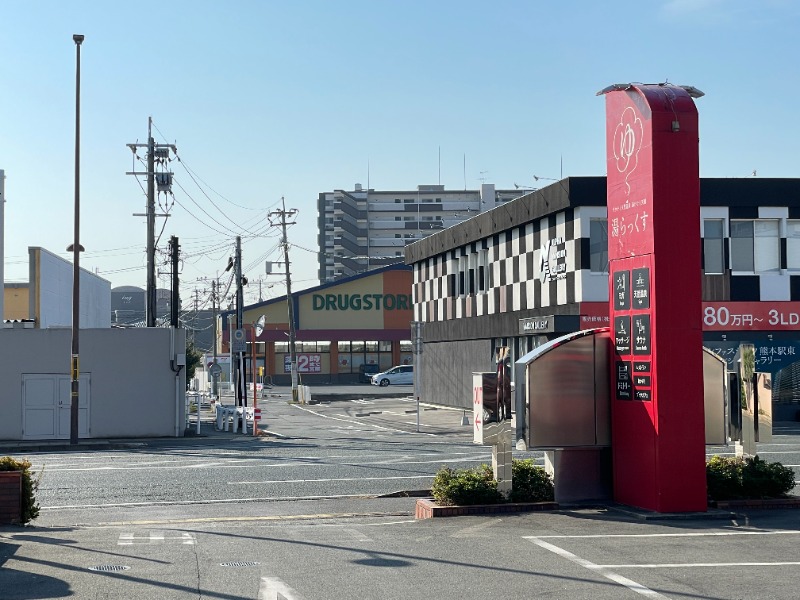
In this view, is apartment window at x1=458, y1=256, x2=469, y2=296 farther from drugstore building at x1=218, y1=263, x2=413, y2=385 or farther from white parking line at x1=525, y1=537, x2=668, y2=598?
drugstore building at x1=218, y1=263, x2=413, y2=385

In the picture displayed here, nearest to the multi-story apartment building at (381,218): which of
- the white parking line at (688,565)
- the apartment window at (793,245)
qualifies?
the apartment window at (793,245)

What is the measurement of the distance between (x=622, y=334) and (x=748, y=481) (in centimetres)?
286

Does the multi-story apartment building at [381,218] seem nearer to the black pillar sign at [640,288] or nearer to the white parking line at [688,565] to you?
the black pillar sign at [640,288]

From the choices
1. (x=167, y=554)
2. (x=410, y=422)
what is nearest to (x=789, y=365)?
(x=410, y=422)

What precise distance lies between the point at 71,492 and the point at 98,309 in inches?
1532

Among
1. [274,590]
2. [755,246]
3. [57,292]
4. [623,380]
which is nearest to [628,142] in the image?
[623,380]

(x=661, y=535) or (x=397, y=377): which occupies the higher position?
(x=397, y=377)

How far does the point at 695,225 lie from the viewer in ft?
46.5

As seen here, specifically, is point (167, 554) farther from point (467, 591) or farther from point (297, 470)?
point (297, 470)

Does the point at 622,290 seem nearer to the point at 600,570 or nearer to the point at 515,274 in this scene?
the point at 600,570

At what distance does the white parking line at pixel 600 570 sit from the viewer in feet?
30.7

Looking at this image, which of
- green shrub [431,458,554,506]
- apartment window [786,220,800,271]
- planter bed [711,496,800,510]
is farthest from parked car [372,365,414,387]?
planter bed [711,496,800,510]

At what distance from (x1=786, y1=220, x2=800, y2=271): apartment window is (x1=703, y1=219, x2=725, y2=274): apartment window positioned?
2.28 meters

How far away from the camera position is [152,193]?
41.1 m
